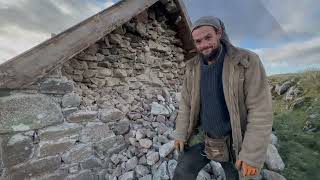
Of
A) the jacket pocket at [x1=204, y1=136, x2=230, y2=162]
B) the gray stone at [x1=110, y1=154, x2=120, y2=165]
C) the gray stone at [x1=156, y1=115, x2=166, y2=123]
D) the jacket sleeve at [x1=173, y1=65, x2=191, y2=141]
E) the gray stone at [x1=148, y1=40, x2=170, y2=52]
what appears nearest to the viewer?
the jacket pocket at [x1=204, y1=136, x2=230, y2=162]

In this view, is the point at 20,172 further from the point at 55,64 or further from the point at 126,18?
the point at 126,18

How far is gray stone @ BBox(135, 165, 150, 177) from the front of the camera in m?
3.75

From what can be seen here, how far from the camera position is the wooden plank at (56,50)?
285cm

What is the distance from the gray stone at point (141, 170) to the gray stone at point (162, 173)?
0.49 feet

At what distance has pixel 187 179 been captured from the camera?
8.77ft

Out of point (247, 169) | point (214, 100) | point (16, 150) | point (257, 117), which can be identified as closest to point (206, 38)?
point (214, 100)

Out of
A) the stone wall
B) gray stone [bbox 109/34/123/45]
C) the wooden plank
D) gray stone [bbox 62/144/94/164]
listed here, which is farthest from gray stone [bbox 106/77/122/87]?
gray stone [bbox 62/144/94/164]

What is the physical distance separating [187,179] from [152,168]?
1.20 meters

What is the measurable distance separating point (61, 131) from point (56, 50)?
3.01 ft

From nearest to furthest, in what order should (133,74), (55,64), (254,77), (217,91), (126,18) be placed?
(254,77), (217,91), (55,64), (126,18), (133,74)

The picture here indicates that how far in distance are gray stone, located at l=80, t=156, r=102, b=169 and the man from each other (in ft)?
4.55

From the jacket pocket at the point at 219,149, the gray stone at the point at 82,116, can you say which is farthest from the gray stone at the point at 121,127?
the jacket pocket at the point at 219,149

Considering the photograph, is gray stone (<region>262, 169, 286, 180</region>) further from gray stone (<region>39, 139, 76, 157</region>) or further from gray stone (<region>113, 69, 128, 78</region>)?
gray stone (<region>113, 69, 128, 78</region>)

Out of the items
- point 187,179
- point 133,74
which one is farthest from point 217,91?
point 133,74
